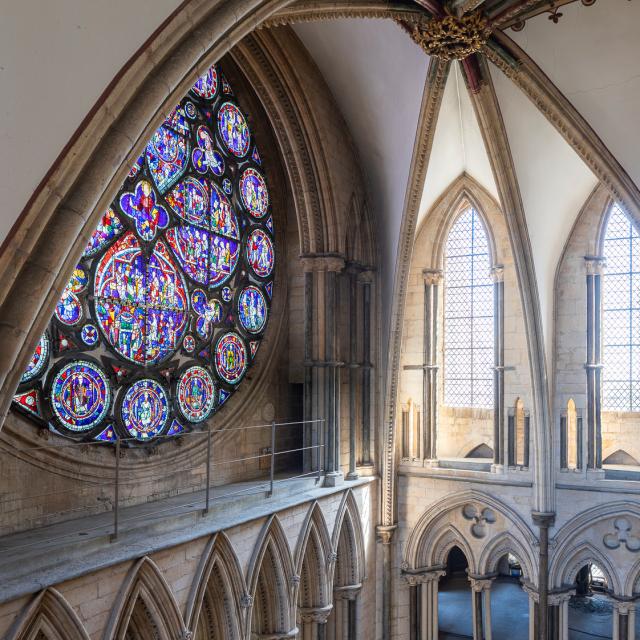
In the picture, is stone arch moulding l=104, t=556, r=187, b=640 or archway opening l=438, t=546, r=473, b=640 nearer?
stone arch moulding l=104, t=556, r=187, b=640

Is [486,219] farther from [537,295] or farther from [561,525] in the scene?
[561,525]

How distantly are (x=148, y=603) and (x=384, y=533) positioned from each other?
193 inches

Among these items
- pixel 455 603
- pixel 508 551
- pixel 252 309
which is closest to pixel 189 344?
pixel 252 309

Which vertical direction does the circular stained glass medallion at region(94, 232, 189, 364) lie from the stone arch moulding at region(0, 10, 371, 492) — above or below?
below

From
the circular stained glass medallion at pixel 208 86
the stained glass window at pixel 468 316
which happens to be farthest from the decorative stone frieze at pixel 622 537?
the circular stained glass medallion at pixel 208 86

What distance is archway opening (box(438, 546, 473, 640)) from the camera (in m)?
11.8

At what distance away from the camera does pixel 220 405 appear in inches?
345

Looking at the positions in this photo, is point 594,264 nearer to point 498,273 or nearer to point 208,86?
point 498,273

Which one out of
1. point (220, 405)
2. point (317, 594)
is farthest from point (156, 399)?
point (317, 594)

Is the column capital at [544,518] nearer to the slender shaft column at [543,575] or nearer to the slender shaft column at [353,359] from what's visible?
the slender shaft column at [543,575]

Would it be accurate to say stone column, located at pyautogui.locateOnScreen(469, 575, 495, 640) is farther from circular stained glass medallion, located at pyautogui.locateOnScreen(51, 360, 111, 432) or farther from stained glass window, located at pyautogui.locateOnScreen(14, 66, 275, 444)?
circular stained glass medallion, located at pyautogui.locateOnScreen(51, 360, 111, 432)

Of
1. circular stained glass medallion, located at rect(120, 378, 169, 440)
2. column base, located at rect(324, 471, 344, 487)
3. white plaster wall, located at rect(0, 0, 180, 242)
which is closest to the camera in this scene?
white plaster wall, located at rect(0, 0, 180, 242)

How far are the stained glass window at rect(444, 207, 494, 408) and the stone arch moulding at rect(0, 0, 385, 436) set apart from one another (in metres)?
7.09

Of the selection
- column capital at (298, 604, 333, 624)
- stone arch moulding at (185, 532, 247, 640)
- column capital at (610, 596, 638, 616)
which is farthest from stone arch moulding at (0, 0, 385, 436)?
column capital at (610, 596, 638, 616)
